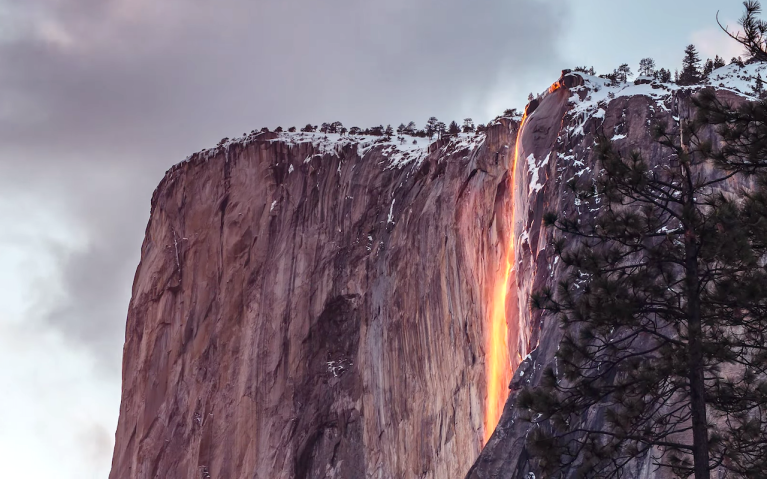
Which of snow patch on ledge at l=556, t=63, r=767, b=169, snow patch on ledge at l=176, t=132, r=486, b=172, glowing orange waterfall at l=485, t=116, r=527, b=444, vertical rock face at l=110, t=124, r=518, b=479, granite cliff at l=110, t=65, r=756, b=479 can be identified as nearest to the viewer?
snow patch on ledge at l=556, t=63, r=767, b=169

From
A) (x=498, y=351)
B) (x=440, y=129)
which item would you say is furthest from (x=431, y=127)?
(x=498, y=351)

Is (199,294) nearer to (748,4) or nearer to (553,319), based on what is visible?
(553,319)

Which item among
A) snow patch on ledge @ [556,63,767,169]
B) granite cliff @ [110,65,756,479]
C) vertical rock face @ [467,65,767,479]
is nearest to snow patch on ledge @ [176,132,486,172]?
granite cliff @ [110,65,756,479]

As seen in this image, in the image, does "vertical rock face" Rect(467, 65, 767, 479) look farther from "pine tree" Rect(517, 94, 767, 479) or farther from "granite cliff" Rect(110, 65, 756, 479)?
"pine tree" Rect(517, 94, 767, 479)

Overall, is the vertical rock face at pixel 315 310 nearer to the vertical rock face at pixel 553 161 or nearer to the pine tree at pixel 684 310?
the vertical rock face at pixel 553 161

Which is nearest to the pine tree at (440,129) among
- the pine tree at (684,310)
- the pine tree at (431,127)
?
the pine tree at (431,127)

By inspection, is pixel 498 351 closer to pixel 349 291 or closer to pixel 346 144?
pixel 349 291

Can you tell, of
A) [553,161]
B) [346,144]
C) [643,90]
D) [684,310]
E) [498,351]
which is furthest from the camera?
[346,144]
